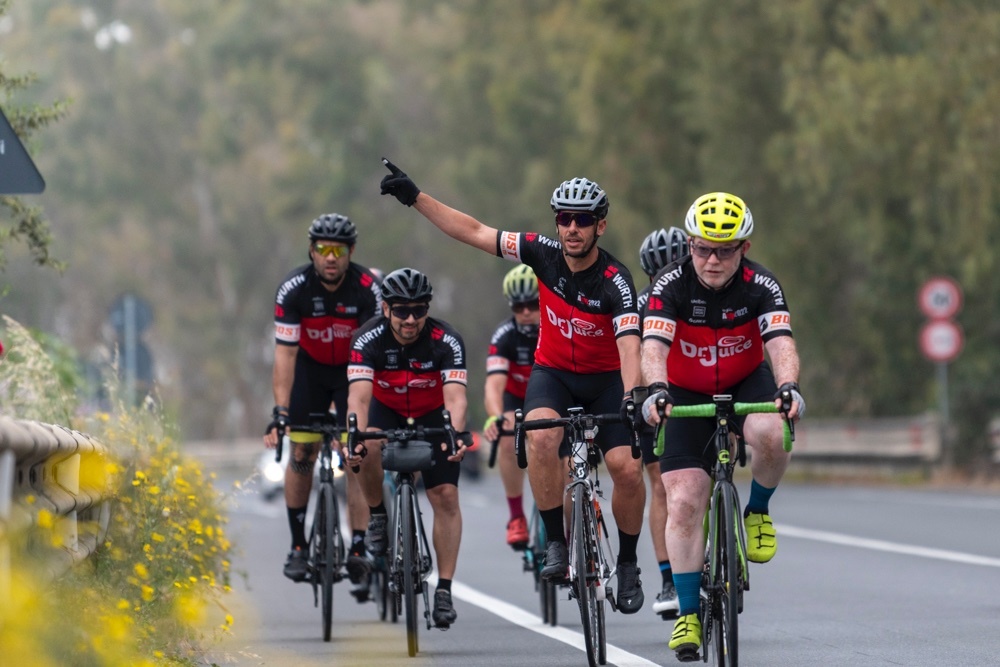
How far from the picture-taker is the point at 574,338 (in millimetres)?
10273

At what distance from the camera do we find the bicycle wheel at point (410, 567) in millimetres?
10867

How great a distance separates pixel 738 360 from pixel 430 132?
55.1 m

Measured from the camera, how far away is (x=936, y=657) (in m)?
9.78

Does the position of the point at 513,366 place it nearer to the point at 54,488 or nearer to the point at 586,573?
the point at 586,573

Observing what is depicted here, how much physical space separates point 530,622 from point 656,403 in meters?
4.44

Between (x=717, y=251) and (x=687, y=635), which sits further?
(x=717, y=251)

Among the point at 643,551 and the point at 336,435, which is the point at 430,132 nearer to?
the point at 643,551

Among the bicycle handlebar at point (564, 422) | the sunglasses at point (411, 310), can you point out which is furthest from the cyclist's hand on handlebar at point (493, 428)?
the bicycle handlebar at point (564, 422)

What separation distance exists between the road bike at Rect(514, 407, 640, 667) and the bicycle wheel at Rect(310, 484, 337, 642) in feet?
7.82

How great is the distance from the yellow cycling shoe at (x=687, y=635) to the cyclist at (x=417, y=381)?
257 centimetres

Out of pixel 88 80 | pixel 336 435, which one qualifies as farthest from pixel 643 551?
pixel 88 80

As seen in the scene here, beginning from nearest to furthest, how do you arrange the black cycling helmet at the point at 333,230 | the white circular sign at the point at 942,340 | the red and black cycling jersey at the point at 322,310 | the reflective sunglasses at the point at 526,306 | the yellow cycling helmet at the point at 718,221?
the yellow cycling helmet at the point at 718,221
the black cycling helmet at the point at 333,230
the red and black cycling jersey at the point at 322,310
the reflective sunglasses at the point at 526,306
the white circular sign at the point at 942,340

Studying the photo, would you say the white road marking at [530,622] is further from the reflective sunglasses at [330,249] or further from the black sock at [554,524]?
the reflective sunglasses at [330,249]

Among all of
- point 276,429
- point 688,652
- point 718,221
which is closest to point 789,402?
point 718,221
